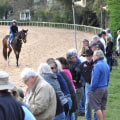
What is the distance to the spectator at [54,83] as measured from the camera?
5.50 metres

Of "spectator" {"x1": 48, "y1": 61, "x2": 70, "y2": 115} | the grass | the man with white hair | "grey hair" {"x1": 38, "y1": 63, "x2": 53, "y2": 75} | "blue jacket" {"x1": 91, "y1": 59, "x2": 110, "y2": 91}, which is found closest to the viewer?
the man with white hair

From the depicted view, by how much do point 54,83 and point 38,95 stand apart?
82 centimetres

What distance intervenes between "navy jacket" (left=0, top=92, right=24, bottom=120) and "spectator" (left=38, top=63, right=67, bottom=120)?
1.98 metres

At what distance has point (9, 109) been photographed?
11.1ft

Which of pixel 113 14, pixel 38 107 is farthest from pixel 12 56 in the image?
pixel 38 107

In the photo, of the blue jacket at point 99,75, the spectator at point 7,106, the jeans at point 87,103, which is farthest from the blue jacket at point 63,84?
the spectator at point 7,106

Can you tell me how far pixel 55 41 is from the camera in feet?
113

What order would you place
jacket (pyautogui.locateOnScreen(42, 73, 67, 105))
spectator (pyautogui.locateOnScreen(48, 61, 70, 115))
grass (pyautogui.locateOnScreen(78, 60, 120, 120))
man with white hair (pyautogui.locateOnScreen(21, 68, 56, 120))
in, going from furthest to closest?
grass (pyautogui.locateOnScreen(78, 60, 120, 120)) < spectator (pyautogui.locateOnScreen(48, 61, 70, 115)) < jacket (pyautogui.locateOnScreen(42, 73, 67, 105)) < man with white hair (pyautogui.locateOnScreen(21, 68, 56, 120))

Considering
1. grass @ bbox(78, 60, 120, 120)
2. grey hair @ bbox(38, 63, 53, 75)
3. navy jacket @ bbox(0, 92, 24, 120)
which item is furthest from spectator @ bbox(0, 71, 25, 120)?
grass @ bbox(78, 60, 120, 120)

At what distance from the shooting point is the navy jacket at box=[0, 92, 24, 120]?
3.34 m

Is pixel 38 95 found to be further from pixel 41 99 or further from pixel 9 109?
pixel 9 109

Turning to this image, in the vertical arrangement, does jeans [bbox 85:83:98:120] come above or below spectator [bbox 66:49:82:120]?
below

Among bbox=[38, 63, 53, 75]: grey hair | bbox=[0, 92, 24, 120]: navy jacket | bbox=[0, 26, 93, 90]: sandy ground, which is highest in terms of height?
bbox=[38, 63, 53, 75]: grey hair

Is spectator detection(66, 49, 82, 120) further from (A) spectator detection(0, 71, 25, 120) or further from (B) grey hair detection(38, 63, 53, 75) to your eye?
(A) spectator detection(0, 71, 25, 120)
